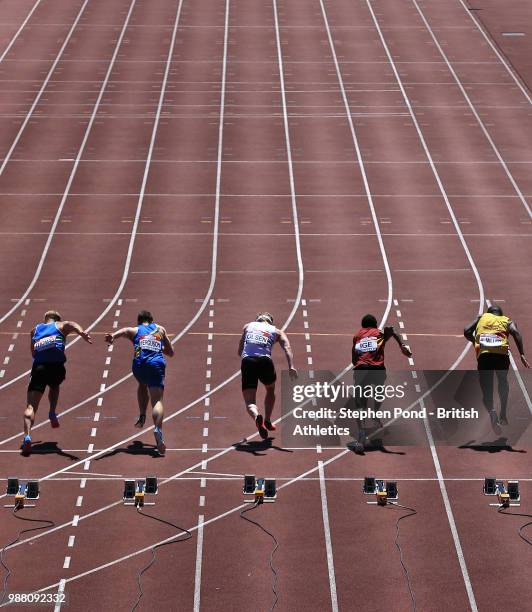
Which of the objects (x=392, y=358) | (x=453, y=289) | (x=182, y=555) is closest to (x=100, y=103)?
(x=453, y=289)

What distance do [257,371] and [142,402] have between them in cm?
162

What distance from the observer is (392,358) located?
2214 cm

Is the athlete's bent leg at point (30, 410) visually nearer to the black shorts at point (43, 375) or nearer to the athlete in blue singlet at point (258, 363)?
the black shorts at point (43, 375)

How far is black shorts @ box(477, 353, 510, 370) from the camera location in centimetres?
1806

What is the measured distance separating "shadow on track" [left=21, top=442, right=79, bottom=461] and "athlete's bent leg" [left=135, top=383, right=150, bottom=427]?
1011 millimetres

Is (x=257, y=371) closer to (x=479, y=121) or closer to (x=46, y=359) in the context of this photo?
(x=46, y=359)

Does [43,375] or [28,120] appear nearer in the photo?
[43,375]

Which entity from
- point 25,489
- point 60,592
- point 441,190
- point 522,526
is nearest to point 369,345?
point 522,526

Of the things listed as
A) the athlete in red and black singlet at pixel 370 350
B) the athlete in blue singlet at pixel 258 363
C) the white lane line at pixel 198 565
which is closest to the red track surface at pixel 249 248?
the white lane line at pixel 198 565

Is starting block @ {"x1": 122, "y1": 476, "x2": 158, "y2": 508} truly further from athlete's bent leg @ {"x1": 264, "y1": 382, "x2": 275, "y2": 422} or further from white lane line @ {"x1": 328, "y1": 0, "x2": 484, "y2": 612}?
white lane line @ {"x1": 328, "y1": 0, "x2": 484, "y2": 612}

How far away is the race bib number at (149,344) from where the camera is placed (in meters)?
17.6

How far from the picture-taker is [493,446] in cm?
1775

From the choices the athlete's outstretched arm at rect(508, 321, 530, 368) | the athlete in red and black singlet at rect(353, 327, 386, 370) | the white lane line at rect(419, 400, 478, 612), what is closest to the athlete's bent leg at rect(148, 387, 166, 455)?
the athlete in red and black singlet at rect(353, 327, 386, 370)

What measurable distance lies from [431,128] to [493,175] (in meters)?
5.08
